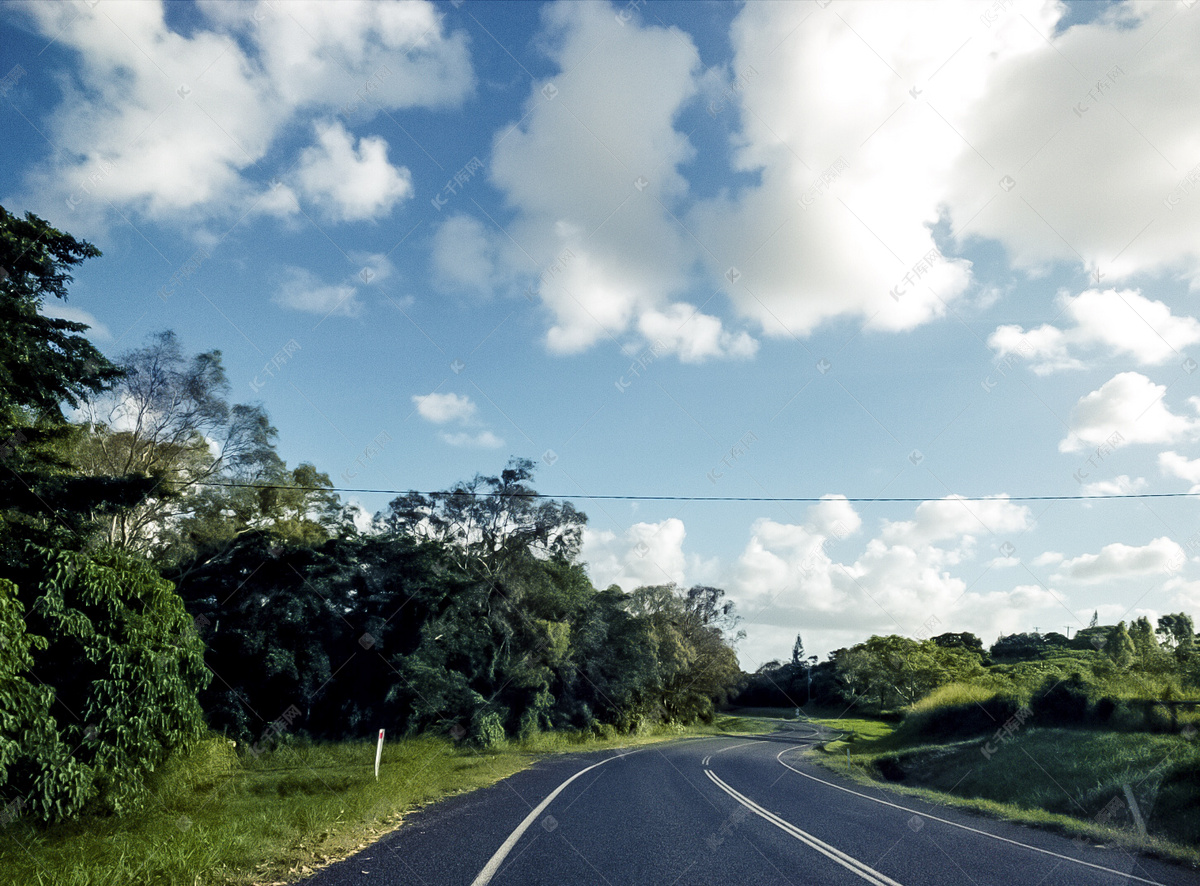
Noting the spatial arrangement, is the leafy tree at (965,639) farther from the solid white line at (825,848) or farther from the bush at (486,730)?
the solid white line at (825,848)

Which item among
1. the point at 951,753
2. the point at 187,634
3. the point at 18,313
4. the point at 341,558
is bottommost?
the point at 951,753

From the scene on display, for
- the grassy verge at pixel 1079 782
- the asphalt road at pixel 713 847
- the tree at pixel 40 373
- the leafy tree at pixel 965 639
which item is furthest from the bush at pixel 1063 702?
the leafy tree at pixel 965 639

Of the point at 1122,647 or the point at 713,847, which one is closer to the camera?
the point at 713,847

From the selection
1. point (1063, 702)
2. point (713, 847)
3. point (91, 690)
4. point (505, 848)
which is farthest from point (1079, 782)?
point (91, 690)

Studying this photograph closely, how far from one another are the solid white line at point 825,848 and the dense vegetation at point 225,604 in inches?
376

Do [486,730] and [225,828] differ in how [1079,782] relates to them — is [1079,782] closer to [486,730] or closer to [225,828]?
[225,828]

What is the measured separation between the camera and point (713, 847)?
26.5 ft

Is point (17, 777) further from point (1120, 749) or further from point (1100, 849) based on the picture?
point (1120, 749)

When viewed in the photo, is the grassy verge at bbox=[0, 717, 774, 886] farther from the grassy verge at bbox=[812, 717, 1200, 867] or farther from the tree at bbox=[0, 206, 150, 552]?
the grassy verge at bbox=[812, 717, 1200, 867]

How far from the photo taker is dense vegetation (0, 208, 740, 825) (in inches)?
386

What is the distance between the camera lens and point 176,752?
10.8 m

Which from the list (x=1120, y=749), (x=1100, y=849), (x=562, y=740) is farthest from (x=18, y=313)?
(x=562, y=740)

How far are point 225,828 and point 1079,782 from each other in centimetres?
1603

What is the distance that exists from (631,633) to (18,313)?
3437 centimetres
